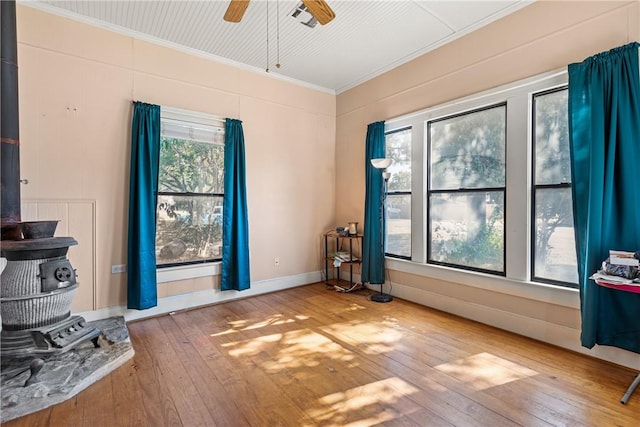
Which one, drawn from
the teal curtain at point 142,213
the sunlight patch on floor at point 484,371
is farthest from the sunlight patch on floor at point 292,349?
the teal curtain at point 142,213

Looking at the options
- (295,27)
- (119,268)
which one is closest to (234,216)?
(119,268)

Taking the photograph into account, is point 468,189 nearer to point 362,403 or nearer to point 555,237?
point 555,237

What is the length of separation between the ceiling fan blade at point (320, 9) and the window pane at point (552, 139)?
225 cm

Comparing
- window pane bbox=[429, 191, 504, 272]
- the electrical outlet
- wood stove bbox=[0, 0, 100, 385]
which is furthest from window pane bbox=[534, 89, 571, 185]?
the electrical outlet

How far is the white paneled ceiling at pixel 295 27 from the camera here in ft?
10.2

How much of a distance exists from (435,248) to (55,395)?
3920mm

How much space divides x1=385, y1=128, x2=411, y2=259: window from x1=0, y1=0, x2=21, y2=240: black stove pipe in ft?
13.4

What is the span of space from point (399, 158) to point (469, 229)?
1.45 metres

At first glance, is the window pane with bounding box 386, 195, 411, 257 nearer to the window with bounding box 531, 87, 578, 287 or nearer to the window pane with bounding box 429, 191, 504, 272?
the window pane with bounding box 429, 191, 504, 272

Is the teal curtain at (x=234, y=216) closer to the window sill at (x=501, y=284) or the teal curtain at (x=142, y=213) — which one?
the teal curtain at (x=142, y=213)

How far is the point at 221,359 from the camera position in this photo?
268 centimetres

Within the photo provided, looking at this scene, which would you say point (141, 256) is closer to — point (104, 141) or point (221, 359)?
point (104, 141)

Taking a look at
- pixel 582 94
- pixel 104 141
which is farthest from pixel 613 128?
pixel 104 141

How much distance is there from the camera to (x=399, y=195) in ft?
14.6
